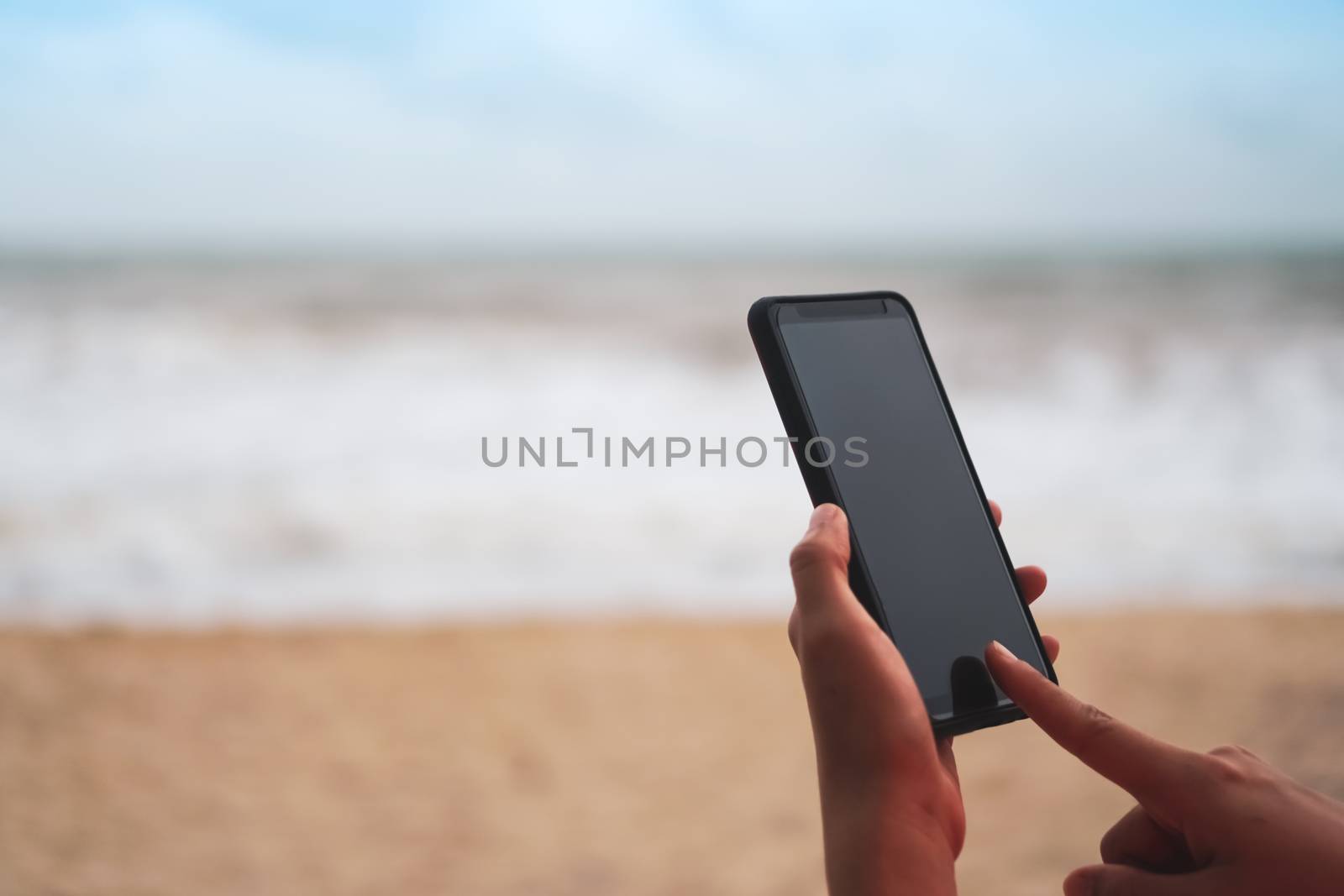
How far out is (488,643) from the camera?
2.23m

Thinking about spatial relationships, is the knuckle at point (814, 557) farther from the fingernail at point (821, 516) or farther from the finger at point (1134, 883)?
the finger at point (1134, 883)

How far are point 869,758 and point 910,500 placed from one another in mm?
253

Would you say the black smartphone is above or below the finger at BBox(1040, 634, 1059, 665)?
above

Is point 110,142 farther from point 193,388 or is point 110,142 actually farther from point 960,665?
point 960,665

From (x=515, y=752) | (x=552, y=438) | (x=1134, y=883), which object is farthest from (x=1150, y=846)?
(x=552, y=438)

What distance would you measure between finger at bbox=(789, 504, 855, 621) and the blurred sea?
185cm

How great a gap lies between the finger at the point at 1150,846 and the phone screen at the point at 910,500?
113 mm

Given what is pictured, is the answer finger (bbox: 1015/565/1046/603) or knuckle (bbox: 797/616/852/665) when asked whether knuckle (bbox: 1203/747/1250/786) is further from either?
finger (bbox: 1015/565/1046/603)

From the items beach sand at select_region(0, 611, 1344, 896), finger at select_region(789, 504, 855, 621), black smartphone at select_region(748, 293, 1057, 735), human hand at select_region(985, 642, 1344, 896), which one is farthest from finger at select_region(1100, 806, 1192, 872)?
beach sand at select_region(0, 611, 1344, 896)

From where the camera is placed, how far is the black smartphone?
2.21 feet

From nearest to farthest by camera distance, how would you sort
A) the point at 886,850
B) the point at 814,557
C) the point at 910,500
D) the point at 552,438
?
the point at 886,850 < the point at 814,557 < the point at 910,500 < the point at 552,438

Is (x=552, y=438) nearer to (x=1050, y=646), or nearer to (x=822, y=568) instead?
(x=1050, y=646)

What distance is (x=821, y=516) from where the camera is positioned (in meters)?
0.65

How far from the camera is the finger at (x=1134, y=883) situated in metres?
0.51
